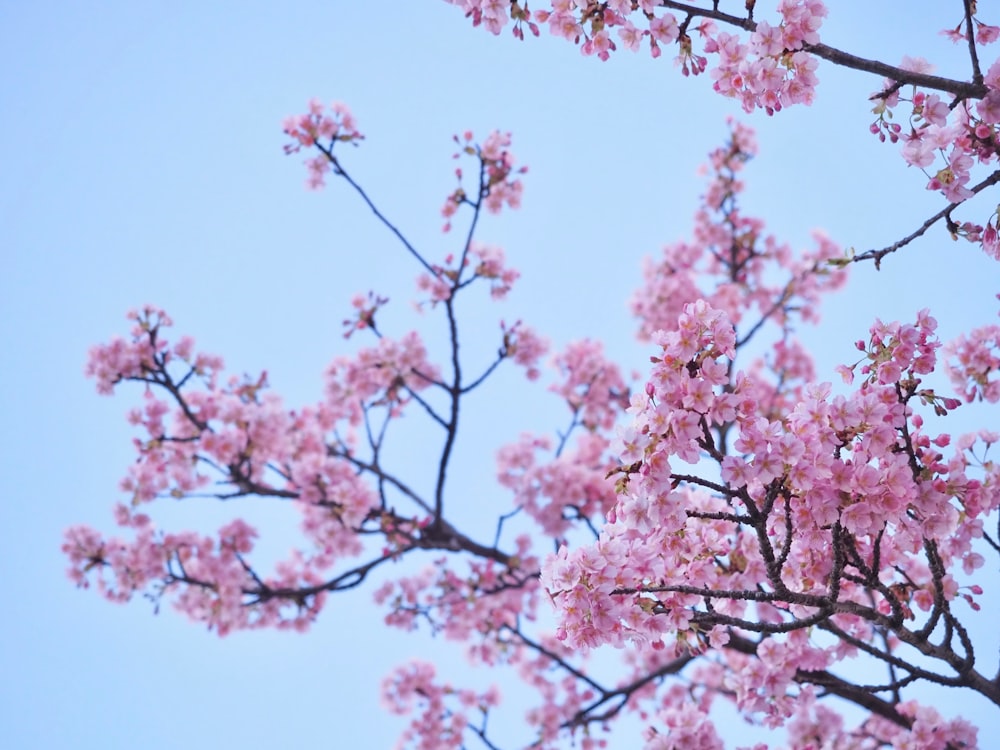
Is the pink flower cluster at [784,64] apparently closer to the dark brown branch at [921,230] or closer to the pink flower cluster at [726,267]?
the dark brown branch at [921,230]

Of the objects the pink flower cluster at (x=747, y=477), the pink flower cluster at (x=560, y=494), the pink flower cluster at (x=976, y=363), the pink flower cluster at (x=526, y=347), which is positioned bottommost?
the pink flower cluster at (x=747, y=477)

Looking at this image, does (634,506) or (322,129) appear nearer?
(634,506)

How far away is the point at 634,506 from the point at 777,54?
7.15 feet

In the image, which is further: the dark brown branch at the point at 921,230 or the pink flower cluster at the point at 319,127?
the pink flower cluster at the point at 319,127

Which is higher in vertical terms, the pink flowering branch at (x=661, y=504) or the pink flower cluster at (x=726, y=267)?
the pink flower cluster at (x=726, y=267)

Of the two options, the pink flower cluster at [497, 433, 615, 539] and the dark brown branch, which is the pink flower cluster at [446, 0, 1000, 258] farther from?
the pink flower cluster at [497, 433, 615, 539]

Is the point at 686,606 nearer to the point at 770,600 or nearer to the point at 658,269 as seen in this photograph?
the point at 770,600

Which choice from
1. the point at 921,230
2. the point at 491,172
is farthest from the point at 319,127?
the point at 921,230

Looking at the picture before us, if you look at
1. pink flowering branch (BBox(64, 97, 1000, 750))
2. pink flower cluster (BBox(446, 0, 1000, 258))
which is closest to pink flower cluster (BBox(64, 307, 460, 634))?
pink flowering branch (BBox(64, 97, 1000, 750))

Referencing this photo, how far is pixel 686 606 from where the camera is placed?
3.54 meters

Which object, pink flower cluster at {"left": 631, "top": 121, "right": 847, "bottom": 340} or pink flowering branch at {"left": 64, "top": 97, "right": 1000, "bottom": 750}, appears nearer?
pink flowering branch at {"left": 64, "top": 97, "right": 1000, "bottom": 750}

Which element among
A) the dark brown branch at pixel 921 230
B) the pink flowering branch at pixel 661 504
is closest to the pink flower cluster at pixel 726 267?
the pink flowering branch at pixel 661 504

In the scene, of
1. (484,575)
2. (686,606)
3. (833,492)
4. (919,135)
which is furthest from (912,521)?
(484,575)

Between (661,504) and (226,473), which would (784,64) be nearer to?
(661,504)
